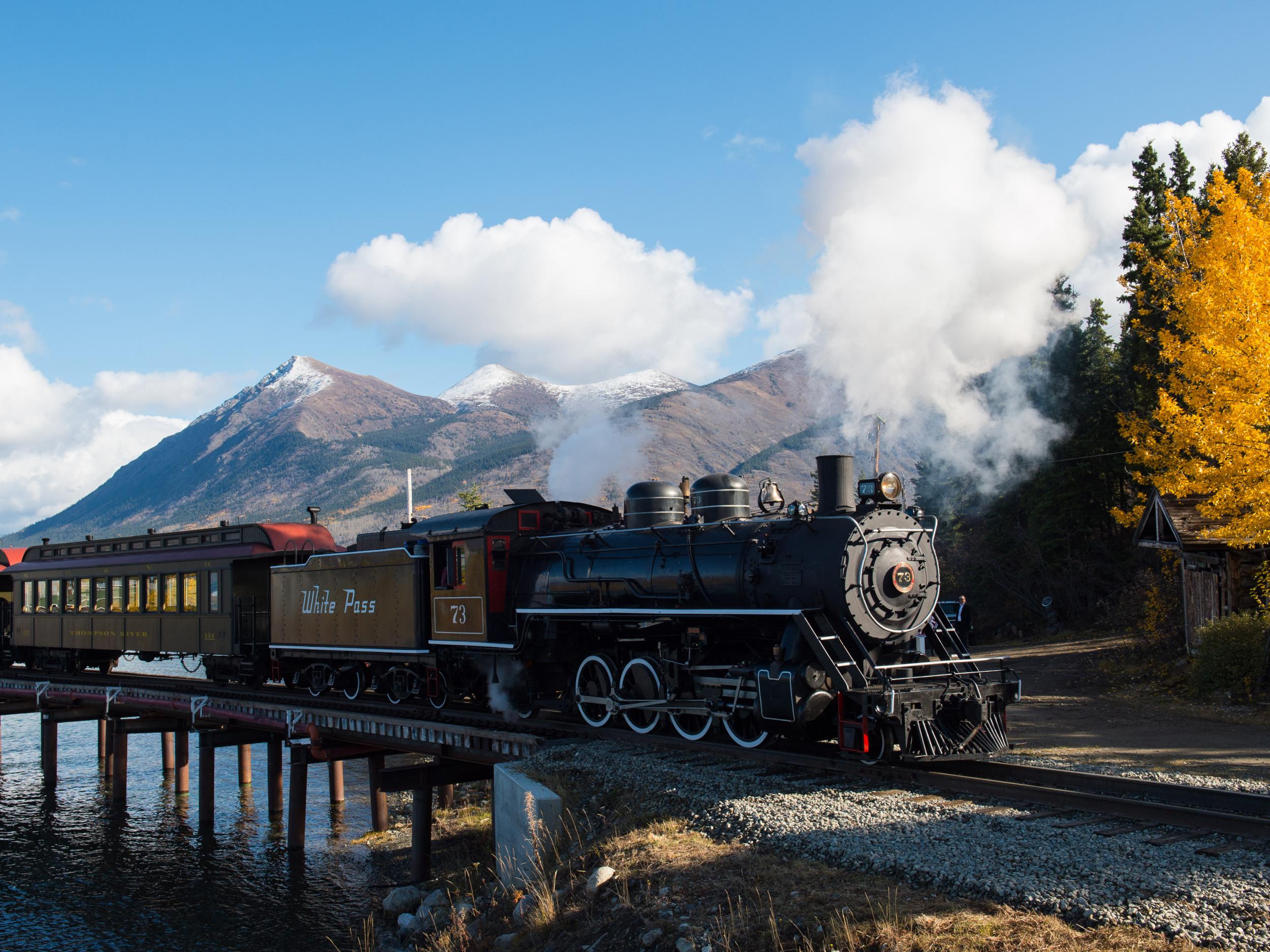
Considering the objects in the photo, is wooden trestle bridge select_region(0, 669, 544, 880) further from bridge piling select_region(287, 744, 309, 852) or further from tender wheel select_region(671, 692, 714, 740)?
tender wheel select_region(671, 692, 714, 740)

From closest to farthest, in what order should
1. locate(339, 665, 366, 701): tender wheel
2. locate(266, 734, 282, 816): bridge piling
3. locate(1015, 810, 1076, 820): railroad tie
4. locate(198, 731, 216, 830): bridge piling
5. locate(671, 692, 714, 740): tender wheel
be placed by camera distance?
locate(1015, 810, 1076, 820): railroad tie, locate(671, 692, 714, 740): tender wheel, locate(339, 665, 366, 701): tender wheel, locate(198, 731, 216, 830): bridge piling, locate(266, 734, 282, 816): bridge piling

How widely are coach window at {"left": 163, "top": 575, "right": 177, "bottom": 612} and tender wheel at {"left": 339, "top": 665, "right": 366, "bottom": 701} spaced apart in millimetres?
6460

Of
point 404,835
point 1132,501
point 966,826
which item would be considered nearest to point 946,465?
point 1132,501

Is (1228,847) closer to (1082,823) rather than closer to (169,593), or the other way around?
(1082,823)

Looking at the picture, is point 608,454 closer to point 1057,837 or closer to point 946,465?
point 1057,837

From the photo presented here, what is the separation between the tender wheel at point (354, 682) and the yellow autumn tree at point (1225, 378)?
1620 centimetres

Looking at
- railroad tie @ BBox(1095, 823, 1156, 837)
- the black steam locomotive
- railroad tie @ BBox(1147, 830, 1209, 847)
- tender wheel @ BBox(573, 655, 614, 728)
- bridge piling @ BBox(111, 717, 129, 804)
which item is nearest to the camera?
railroad tie @ BBox(1147, 830, 1209, 847)

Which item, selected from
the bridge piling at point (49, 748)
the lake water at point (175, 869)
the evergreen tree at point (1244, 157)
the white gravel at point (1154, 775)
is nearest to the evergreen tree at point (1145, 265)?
the evergreen tree at point (1244, 157)

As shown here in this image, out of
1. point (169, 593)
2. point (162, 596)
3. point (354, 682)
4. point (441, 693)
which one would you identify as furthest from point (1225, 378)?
point (162, 596)

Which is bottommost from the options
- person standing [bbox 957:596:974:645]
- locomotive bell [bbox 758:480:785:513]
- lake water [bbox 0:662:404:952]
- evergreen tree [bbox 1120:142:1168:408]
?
lake water [bbox 0:662:404:952]

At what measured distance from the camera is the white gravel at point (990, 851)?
630 cm

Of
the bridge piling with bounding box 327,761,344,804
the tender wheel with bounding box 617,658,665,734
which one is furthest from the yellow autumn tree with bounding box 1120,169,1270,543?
the bridge piling with bounding box 327,761,344,804

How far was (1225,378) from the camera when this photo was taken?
18359 millimetres

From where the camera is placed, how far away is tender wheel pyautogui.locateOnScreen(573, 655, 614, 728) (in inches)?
537
